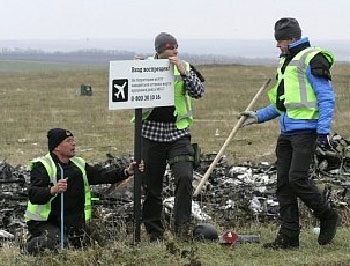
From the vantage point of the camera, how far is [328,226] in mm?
→ 7875

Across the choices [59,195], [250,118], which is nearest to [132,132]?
[250,118]

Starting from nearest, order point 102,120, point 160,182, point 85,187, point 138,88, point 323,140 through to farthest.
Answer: point 323,140 → point 138,88 → point 85,187 → point 160,182 → point 102,120

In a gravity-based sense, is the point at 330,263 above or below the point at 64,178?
below

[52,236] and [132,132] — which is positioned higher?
[52,236]

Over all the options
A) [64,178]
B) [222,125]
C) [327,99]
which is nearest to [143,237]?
[64,178]

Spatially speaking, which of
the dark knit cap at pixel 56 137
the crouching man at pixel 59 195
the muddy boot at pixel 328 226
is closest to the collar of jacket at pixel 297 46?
the muddy boot at pixel 328 226

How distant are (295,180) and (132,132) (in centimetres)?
1786

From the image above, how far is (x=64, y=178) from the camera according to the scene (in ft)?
24.8

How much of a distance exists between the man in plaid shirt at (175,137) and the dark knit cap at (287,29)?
102 centimetres

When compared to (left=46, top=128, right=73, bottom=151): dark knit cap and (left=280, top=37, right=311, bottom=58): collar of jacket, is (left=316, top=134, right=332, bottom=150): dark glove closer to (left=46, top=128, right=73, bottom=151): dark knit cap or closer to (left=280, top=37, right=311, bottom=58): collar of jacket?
(left=280, top=37, right=311, bottom=58): collar of jacket

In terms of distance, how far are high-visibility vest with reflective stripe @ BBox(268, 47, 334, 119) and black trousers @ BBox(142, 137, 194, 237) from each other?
4.21 ft

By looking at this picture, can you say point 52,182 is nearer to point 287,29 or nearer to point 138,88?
point 138,88

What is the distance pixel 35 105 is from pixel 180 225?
100ft

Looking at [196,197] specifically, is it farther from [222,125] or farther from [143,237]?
[222,125]
